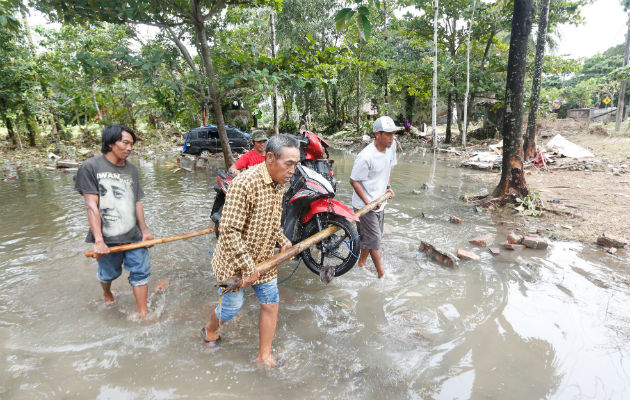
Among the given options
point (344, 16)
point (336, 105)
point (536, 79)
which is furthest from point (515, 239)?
point (336, 105)

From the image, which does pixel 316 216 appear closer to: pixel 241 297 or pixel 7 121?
pixel 241 297

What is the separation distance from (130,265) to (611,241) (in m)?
6.01

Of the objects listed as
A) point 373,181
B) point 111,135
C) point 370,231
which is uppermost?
point 111,135

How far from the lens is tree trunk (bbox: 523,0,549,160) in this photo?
995 centimetres

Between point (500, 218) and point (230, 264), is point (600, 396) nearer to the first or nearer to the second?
point (230, 264)

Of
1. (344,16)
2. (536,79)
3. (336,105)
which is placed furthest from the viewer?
(336,105)

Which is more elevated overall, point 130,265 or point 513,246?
point 130,265

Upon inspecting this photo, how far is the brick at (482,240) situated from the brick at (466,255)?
48cm

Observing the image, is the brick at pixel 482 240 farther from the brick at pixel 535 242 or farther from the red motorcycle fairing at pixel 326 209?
the red motorcycle fairing at pixel 326 209

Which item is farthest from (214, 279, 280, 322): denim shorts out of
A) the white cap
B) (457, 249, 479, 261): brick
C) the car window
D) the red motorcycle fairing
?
the car window

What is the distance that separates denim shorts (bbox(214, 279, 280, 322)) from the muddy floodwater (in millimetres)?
427

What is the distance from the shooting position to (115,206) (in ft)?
9.59

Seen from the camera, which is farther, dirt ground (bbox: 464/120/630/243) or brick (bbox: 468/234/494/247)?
dirt ground (bbox: 464/120/630/243)

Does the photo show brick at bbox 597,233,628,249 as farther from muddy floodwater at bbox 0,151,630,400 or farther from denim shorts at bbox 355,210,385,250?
denim shorts at bbox 355,210,385,250
